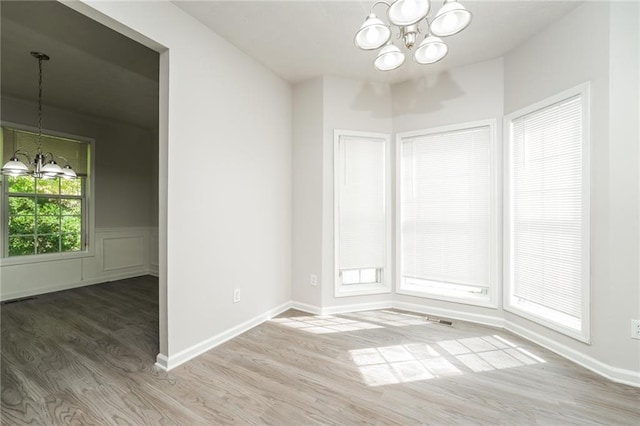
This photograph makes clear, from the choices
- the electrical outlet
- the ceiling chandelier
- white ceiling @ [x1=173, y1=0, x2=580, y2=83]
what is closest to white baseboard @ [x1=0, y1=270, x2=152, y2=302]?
white ceiling @ [x1=173, y1=0, x2=580, y2=83]

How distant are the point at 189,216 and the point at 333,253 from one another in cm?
165

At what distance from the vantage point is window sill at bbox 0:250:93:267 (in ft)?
12.7

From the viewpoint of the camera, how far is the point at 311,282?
132 inches

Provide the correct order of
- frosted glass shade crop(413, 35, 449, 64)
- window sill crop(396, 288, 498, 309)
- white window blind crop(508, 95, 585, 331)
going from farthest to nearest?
window sill crop(396, 288, 498, 309)
white window blind crop(508, 95, 585, 331)
frosted glass shade crop(413, 35, 449, 64)

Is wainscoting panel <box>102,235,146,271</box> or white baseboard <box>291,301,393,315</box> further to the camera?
wainscoting panel <box>102,235,146,271</box>

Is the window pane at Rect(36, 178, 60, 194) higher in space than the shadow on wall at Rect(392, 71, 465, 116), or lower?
lower

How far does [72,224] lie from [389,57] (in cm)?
543

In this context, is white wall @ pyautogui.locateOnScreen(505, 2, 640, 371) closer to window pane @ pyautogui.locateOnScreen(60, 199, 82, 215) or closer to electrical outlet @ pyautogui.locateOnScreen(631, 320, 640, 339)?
electrical outlet @ pyautogui.locateOnScreen(631, 320, 640, 339)

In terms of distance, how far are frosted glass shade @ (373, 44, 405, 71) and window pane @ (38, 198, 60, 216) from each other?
5.29 metres

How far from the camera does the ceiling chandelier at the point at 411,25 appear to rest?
1.51 metres

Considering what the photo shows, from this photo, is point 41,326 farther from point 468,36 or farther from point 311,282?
point 468,36

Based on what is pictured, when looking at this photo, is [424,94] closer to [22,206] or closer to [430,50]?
[430,50]

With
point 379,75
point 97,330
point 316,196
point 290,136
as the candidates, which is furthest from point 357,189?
point 97,330

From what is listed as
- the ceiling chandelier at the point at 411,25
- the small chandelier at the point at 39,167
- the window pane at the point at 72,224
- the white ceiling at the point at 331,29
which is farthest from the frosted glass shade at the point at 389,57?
the window pane at the point at 72,224
